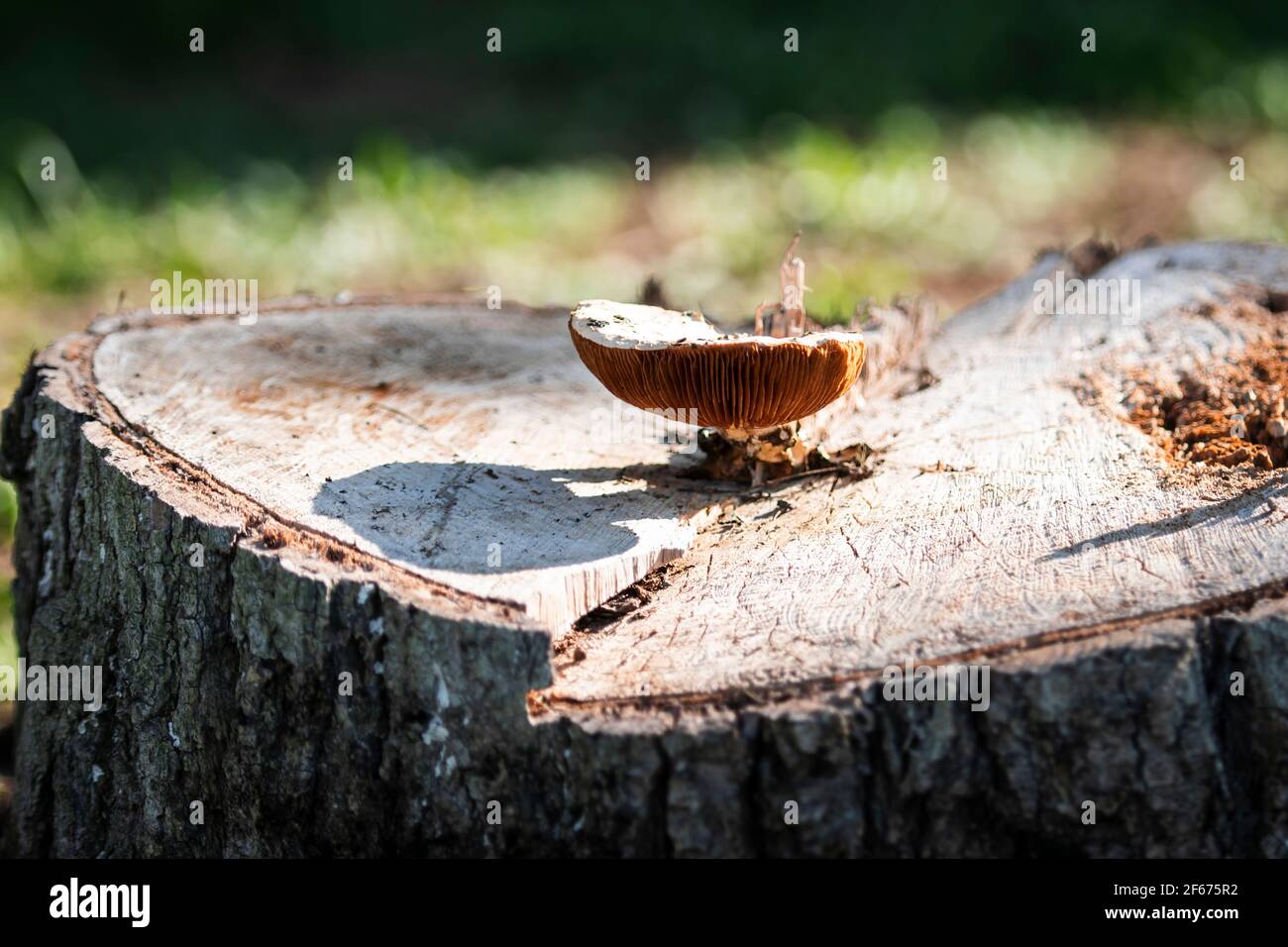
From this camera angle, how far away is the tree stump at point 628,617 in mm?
1840

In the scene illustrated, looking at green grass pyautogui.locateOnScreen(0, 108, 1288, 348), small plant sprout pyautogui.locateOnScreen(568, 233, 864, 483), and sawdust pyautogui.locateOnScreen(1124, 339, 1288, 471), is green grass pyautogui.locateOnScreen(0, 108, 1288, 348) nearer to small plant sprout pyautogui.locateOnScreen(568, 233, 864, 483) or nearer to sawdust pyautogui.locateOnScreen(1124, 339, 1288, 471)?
sawdust pyautogui.locateOnScreen(1124, 339, 1288, 471)

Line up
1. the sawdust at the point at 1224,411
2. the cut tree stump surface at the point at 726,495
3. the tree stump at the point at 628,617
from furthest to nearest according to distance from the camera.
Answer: the sawdust at the point at 1224,411
the cut tree stump surface at the point at 726,495
the tree stump at the point at 628,617

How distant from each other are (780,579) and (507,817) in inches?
23.2

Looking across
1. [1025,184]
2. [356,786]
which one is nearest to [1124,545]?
[356,786]

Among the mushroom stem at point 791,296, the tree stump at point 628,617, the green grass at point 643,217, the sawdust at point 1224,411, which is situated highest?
the green grass at point 643,217

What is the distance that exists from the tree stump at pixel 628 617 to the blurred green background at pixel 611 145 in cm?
220

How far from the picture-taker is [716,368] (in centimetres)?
222

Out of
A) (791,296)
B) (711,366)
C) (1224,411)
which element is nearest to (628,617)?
(711,366)

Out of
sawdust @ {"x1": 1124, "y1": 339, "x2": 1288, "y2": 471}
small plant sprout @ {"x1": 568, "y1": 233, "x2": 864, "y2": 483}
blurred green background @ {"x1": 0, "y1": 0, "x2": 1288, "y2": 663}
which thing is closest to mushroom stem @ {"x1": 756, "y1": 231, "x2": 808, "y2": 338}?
small plant sprout @ {"x1": 568, "y1": 233, "x2": 864, "y2": 483}

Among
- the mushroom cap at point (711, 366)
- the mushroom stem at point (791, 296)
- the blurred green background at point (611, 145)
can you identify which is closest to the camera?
the mushroom cap at point (711, 366)

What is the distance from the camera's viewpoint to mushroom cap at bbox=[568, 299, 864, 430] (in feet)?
7.20

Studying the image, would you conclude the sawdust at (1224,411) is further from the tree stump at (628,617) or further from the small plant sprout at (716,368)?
the small plant sprout at (716,368)

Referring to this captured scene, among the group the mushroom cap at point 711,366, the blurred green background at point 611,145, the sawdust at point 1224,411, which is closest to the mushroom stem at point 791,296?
the mushroom cap at point 711,366

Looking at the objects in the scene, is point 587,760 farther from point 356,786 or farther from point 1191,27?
point 1191,27
